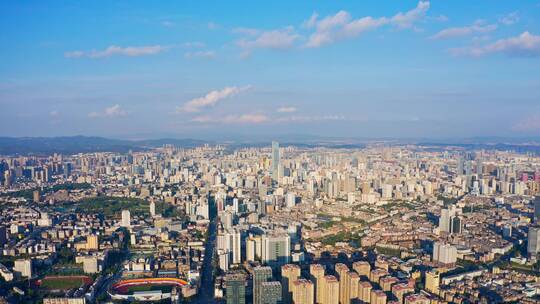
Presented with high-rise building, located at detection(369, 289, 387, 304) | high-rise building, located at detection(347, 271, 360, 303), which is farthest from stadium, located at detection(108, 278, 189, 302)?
high-rise building, located at detection(369, 289, 387, 304)

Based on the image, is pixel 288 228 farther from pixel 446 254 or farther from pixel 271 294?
pixel 271 294

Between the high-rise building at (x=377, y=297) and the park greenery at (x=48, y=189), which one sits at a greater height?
the park greenery at (x=48, y=189)

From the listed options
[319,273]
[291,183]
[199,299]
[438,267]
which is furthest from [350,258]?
[291,183]

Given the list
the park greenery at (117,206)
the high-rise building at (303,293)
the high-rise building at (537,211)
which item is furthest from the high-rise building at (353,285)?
the park greenery at (117,206)

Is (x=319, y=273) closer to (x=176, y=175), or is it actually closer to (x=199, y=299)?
(x=199, y=299)

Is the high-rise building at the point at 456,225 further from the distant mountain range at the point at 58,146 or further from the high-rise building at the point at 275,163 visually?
the distant mountain range at the point at 58,146
